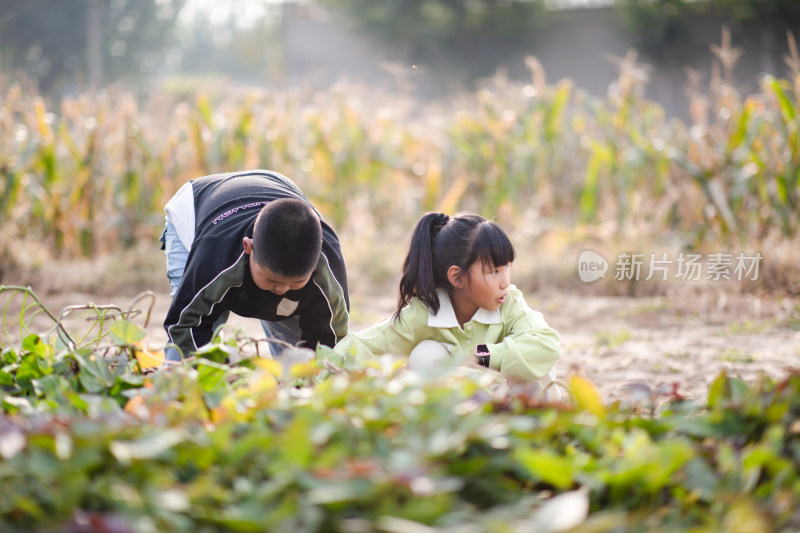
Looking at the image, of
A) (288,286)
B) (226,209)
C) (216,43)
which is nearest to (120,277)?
(226,209)

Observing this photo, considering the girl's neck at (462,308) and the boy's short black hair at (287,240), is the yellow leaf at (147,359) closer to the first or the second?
the boy's short black hair at (287,240)

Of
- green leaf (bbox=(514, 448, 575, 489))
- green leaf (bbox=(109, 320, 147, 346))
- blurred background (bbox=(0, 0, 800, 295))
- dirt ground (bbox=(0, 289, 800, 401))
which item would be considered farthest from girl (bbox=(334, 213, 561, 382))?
blurred background (bbox=(0, 0, 800, 295))

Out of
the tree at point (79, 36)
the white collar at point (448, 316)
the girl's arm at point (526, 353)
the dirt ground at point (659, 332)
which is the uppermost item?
the tree at point (79, 36)

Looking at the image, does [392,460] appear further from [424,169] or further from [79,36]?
[79,36]

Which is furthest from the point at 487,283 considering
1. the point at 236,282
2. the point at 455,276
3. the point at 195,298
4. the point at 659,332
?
the point at 659,332

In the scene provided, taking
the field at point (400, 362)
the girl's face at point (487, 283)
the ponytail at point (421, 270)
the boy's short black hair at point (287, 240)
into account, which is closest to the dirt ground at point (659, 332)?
the field at point (400, 362)

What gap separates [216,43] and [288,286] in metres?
36.7

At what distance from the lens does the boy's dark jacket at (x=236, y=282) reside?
221 centimetres

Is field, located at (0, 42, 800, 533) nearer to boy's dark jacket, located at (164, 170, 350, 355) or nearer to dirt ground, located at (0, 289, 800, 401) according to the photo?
dirt ground, located at (0, 289, 800, 401)

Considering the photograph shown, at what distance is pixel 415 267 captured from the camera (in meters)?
2.38

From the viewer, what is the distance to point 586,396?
1.05 m

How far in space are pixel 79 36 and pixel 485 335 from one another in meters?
21.9

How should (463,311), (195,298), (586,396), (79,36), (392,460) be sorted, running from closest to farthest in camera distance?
(392,460) < (586,396) < (195,298) < (463,311) < (79,36)

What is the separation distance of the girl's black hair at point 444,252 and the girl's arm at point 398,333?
0.03m
